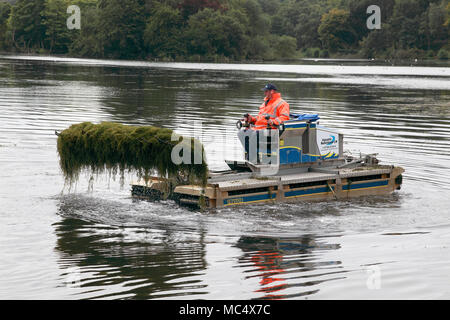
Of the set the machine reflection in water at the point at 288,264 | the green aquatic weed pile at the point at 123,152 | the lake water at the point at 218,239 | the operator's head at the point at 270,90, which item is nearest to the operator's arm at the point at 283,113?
the operator's head at the point at 270,90

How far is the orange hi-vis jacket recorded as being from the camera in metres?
14.9

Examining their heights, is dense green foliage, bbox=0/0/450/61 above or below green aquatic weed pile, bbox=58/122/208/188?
above

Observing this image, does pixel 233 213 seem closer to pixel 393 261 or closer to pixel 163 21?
pixel 393 261

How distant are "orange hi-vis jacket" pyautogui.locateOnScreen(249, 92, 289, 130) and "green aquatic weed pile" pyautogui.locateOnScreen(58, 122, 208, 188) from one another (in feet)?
6.82

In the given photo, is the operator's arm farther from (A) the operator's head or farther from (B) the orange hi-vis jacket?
(A) the operator's head

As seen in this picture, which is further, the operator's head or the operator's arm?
the operator's head

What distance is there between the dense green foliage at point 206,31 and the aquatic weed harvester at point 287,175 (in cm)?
9488

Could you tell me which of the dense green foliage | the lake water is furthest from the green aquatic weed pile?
the dense green foliage

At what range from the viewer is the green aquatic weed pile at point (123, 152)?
44.0 ft

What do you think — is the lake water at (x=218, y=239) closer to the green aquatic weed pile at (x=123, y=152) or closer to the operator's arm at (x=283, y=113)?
the green aquatic weed pile at (x=123, y=152)

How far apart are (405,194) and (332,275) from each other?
21.9ft

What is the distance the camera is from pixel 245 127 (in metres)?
15.3

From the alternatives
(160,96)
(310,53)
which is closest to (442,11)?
(310,53)

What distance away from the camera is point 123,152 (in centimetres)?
1367
